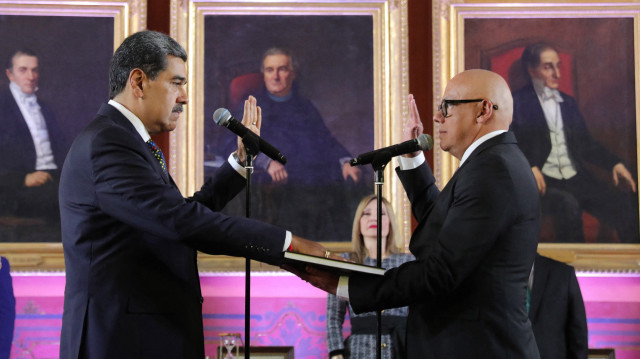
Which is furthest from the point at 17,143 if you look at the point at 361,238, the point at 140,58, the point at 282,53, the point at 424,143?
the point at 424,143

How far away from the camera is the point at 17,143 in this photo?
559 cm

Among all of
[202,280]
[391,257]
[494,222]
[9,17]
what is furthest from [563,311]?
[9,17]

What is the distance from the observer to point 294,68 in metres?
5.75

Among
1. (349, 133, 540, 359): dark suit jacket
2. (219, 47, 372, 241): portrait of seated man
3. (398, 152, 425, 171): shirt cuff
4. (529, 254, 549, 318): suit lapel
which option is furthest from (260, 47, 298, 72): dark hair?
(349, 133, 540, 359): dark suit jacket

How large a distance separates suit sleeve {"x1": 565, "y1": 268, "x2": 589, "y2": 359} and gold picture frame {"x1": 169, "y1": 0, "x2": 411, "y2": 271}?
1628 millimetres

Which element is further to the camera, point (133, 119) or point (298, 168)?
point (298, 168)

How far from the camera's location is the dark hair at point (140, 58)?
106 inches

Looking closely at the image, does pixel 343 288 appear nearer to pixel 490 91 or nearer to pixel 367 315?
pixel 490 91

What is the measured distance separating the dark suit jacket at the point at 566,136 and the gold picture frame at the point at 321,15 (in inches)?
37.6

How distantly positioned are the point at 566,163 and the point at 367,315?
6.67 ft

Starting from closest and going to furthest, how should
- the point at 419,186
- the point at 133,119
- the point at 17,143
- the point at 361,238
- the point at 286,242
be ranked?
the point at 286,242, the point at 133,119, the point at 419,186, the point at 361,238, the point at 17,143

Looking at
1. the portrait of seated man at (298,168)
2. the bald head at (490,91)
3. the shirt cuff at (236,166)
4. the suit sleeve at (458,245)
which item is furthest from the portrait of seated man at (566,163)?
the suit sleeve at (458,245)

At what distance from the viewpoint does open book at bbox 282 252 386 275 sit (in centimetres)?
243

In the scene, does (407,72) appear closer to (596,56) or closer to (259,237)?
(596,56)
